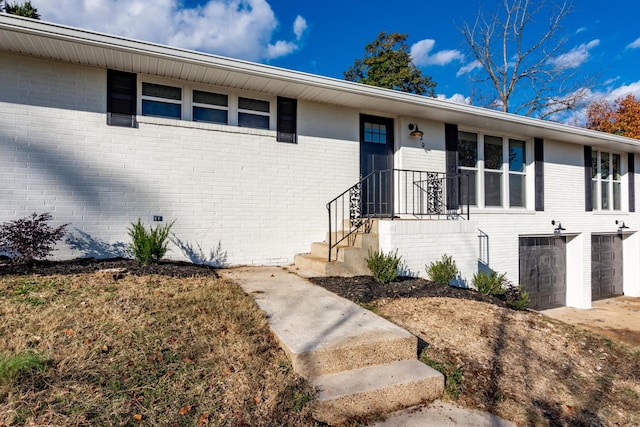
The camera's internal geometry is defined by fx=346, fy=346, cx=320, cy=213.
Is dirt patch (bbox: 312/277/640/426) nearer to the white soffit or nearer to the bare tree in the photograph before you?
the white soffit

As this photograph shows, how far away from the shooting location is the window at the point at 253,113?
621 cm

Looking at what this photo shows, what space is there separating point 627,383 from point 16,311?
5612mm

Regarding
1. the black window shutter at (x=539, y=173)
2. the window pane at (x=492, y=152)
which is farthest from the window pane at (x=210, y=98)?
the black window shutter at (x=539, y=173)

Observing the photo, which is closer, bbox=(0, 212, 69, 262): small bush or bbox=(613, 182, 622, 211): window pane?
bbox=(0, 212, 69, 262): small bush

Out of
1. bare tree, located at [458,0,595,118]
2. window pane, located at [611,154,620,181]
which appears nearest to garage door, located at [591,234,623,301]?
window pane, located at [611,154,620,181]

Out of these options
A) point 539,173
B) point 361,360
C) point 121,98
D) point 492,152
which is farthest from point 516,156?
point 121,98

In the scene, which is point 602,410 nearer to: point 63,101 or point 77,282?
point 77,282

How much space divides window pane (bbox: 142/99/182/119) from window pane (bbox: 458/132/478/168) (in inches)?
239

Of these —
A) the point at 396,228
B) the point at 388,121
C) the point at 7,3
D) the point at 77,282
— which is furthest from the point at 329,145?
the point at 7,3

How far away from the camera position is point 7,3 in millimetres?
11359

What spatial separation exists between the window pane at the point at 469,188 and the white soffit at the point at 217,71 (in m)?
1.11

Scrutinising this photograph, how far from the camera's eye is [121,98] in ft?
17.6

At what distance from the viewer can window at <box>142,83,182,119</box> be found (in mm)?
5590

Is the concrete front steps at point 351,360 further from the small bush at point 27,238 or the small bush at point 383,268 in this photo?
the small bush at point 27,238
